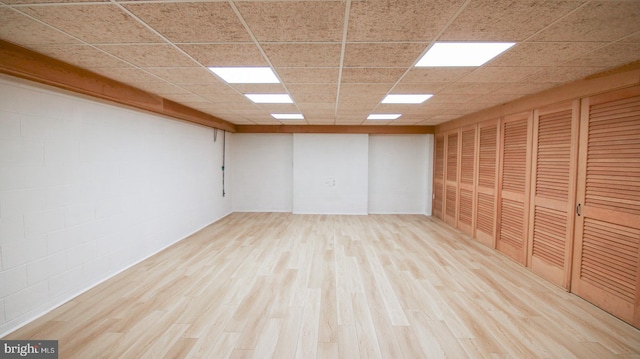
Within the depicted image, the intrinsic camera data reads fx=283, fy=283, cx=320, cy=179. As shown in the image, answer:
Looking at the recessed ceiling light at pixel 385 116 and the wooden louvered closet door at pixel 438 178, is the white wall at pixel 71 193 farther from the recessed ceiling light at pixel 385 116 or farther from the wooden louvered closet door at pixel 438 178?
the wooden louvered closet door at pixel 438 178

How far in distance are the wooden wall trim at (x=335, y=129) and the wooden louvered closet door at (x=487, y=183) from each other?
2.25 m

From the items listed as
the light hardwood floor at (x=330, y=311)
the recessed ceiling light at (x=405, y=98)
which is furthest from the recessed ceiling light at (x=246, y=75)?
the light hardwood floor at (x=330, y=311)

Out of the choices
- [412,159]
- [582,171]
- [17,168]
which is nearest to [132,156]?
[17,168]

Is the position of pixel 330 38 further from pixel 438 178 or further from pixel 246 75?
pixel 438 178

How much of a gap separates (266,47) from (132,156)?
9.15 ft

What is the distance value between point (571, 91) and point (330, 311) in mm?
3561

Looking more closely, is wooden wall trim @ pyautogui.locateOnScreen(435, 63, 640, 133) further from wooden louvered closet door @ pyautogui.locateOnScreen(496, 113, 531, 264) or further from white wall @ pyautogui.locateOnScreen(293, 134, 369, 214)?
white wall @ pyautogui.locateOnScreen(293, 134, 369, 214)

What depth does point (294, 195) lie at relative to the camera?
7.88 m

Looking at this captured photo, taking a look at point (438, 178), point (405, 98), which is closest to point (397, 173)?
point (438, 178)

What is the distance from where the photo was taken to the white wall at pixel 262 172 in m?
7.95

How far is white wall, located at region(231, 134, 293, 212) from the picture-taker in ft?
26.1

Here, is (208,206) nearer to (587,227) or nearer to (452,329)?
(452,329)

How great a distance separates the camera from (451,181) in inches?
254

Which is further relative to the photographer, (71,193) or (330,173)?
(330,173)
